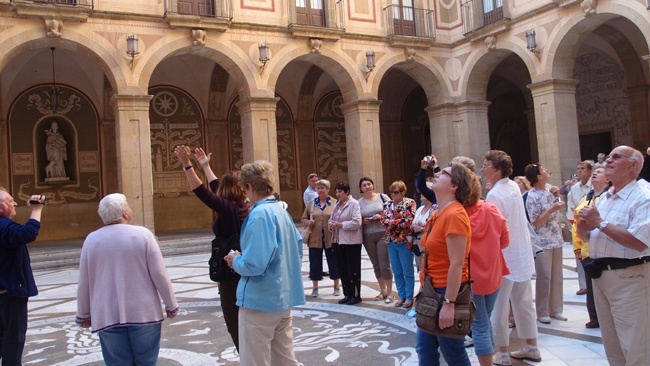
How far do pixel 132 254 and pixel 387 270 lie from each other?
4105mm

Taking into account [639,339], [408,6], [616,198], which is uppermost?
[408,6]

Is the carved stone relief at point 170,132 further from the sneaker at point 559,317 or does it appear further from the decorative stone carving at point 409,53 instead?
the sneaker at point 559,317

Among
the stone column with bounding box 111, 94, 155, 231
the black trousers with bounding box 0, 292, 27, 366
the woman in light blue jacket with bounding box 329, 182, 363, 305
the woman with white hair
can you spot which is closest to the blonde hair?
the woman with white hair

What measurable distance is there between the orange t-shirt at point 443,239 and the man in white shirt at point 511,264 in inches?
49.8

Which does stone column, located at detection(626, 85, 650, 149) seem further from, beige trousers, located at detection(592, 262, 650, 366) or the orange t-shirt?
the orange t-shirt

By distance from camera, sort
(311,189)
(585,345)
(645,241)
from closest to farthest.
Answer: (645,241)
(585,345)
(311,189)

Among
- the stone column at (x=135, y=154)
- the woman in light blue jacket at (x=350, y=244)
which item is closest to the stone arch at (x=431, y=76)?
the stone column at (x=135, y=154)

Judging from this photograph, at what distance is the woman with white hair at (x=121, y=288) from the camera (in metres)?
3.36

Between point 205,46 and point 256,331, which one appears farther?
point 205,46

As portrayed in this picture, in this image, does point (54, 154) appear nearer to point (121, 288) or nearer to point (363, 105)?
point (363, 105)

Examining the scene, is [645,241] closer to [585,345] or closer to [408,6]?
[585,345]

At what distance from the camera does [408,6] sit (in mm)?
17750

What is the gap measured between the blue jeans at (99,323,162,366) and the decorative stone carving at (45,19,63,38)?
37.1ft

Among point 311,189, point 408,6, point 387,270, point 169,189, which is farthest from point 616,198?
point 169,189
